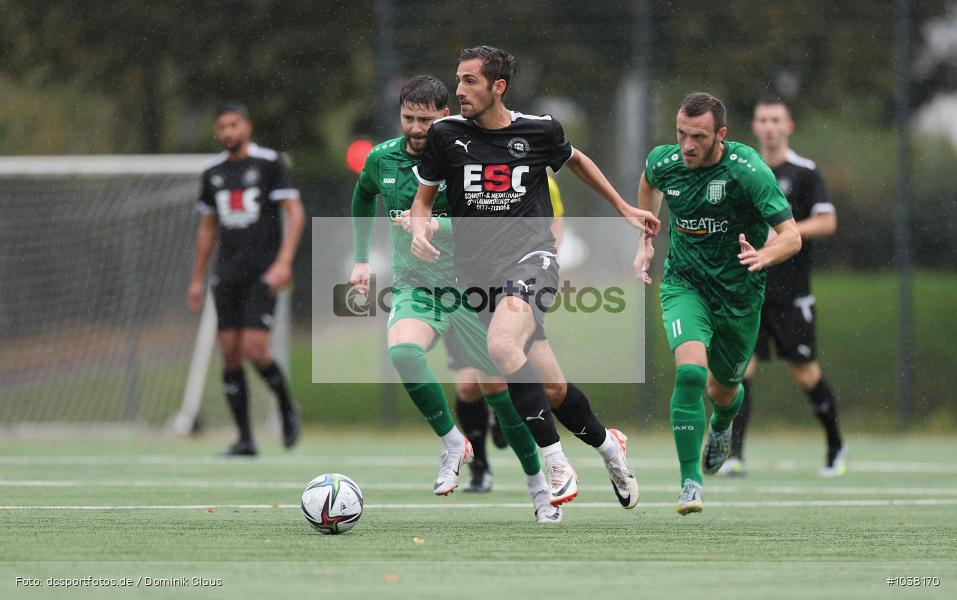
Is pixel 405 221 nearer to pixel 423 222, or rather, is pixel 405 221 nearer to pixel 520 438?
pixel 423 222

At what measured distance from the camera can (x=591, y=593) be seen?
4543 mm

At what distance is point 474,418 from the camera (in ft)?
28.3

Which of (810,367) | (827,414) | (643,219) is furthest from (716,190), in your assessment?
(827,414)

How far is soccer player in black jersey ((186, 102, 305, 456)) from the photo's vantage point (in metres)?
11.1

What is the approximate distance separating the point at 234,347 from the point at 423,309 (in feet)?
14.5

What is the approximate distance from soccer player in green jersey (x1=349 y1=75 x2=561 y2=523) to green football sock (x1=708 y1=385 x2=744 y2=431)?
143 centimetres

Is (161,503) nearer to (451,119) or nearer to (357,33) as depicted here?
(451,119)

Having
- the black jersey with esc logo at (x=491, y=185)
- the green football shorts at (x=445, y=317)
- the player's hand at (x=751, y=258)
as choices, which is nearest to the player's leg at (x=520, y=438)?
the green football shorts at (x=445, y=317)

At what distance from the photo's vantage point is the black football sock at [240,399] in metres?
11.1

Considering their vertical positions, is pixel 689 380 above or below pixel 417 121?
below

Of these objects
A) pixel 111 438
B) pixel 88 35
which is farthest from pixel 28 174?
pixel 88 35

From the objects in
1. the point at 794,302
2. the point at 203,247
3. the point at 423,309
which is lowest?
the point at 423,309

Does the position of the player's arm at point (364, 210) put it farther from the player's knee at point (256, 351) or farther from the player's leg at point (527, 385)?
the player's knee at point (256, 351)

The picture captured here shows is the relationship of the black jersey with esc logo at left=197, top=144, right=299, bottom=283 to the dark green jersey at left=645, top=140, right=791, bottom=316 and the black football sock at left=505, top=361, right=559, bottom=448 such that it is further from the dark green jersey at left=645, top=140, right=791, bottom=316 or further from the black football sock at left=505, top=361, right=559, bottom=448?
the black football sock at left=505, top=361, right=559, bottom=448
